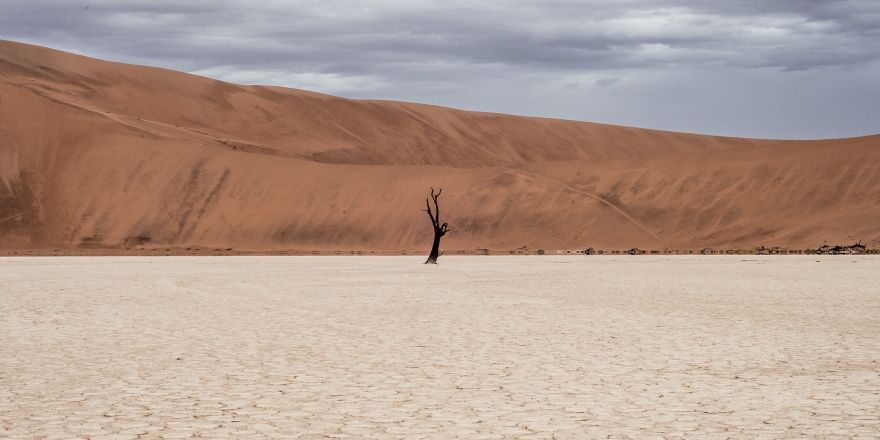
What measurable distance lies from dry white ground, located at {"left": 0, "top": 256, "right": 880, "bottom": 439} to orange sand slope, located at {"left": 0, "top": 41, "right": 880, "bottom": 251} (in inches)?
1772

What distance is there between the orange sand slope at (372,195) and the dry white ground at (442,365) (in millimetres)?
45005

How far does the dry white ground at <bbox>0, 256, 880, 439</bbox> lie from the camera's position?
319 inches

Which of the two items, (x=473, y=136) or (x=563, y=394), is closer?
(x=563, y=394)

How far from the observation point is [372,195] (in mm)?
78750

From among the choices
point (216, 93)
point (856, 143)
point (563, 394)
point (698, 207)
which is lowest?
point (563, 394)

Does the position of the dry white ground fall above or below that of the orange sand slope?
below

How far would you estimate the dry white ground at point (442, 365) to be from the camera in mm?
8094

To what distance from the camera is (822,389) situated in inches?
377

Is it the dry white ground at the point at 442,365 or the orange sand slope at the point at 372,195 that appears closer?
the dry white ground at the point at 442,365

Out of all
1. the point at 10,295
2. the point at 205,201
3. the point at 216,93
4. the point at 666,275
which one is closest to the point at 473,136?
the point at 216,93

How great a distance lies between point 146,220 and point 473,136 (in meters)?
68.9

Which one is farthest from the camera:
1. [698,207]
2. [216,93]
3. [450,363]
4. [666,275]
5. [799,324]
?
[216,93]

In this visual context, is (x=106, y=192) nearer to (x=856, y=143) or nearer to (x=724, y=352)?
(x=856, y=143)

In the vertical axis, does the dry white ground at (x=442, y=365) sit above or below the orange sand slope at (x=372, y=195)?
below
